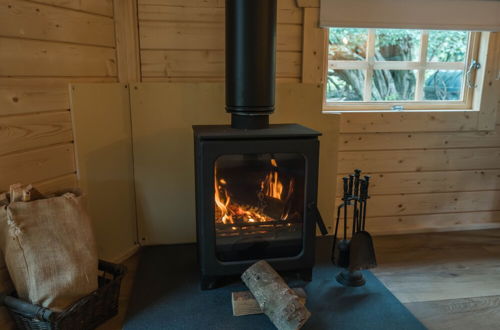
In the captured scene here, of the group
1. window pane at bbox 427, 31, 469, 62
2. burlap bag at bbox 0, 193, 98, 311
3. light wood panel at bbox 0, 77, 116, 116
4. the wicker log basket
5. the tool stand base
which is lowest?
the tool stand base

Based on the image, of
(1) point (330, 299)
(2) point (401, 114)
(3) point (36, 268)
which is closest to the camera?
(3) point (36, 268)

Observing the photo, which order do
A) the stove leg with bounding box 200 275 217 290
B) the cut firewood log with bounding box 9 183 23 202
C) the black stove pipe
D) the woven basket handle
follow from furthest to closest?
the stove leg with bounding box 200 275 217 290, the black stove pipe, the cut firewood log with bounding box 9 183 23 202, the woven basket handle

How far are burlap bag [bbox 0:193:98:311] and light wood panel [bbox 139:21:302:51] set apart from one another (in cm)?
98

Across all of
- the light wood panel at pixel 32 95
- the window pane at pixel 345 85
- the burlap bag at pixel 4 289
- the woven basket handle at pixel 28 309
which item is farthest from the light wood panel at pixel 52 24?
the window pane at pixel 345 85

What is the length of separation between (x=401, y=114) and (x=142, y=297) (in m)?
1.78

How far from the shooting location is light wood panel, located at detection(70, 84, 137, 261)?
1.86 meters

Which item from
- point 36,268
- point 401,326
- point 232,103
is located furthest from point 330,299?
point 36,268

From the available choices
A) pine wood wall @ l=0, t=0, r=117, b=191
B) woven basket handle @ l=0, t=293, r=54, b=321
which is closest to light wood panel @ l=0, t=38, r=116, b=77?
pine wood wall @ l=0, t=0, r=117, b=191

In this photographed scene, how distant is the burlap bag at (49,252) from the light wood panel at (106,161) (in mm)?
371

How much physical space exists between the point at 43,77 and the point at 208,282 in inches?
44.7

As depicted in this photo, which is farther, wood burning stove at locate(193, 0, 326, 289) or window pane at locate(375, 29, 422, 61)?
window pane at locate(375, 29, 422, 61)

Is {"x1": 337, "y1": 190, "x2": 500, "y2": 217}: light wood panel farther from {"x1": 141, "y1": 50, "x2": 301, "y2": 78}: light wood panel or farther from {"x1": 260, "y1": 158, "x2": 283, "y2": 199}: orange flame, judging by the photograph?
{"x1": 141, "y1": 50, "x2": 301, "y2": 78}: light wood panel

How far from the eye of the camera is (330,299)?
1.76m

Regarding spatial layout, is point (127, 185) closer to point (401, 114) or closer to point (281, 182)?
point (281, 182)
